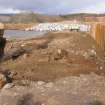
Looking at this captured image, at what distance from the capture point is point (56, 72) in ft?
42.6

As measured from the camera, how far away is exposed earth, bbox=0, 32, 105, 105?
9781 millimetres

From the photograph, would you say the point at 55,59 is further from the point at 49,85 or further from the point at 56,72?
the point at 49,85

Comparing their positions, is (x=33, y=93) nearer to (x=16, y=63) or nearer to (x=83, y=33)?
(x=16, y=63)

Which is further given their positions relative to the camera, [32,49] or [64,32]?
[64,32]

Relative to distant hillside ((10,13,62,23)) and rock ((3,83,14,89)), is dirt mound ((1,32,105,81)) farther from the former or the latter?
distant hillside ((10,13,62,23))

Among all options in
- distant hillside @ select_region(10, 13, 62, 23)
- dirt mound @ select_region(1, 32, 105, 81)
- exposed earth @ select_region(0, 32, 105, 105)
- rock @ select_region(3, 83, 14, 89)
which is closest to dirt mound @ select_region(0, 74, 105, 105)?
exposed earth @ select_region(0, 32, 105, 105)

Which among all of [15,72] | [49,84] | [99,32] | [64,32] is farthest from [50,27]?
[49,84]

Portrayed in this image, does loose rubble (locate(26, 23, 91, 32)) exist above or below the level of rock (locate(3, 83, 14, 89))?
above

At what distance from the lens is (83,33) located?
21969mm

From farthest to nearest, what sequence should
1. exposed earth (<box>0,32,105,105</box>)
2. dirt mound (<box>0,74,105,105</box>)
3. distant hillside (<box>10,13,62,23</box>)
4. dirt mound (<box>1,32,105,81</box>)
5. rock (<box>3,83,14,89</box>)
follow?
distant hillside (<box>10,13,62,23</box>), dirt mound (<box>1,32,105,81</box>), rock (<box>3,83,14,89</box>), exposed earth (<box>0,32,105,105</box>), dirt mound (<box>0,74,105,105</box>)

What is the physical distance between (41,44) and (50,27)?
383cm

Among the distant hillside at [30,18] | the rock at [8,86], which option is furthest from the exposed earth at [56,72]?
the distant hillside at [30,18]

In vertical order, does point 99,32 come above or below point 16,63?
above

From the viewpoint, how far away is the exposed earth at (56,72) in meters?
9.78
